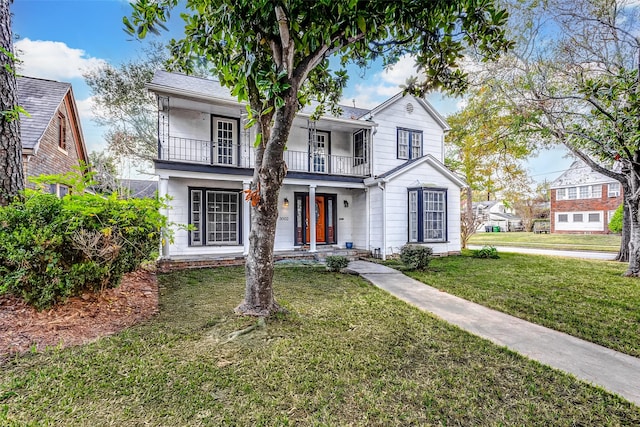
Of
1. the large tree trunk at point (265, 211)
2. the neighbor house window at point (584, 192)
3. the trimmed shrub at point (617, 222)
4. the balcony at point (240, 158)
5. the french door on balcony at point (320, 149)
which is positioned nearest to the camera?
the large tree trunk at point (265, 211)

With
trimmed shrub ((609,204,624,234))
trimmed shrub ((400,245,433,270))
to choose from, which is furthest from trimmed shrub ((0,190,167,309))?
→ trimmed shrub ((609,204,624,234))

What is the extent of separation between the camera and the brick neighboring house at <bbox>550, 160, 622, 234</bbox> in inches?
944

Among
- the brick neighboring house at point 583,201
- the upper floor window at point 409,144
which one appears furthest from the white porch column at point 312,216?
the brick neighboring house at point 583,201

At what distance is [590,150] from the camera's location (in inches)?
334

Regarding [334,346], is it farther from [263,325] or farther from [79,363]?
[79,363]

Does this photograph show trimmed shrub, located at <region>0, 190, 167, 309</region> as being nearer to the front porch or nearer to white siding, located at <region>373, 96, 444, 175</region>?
the front porch

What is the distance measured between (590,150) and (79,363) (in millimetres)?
12292

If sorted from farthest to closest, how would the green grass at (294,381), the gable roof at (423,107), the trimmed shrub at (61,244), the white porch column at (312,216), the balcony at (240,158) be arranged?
the gable roof at (423,107) < the white porch column at (312,216) < the balcony at (240,158) < the trimmed shrub at (61,244) < the green grass at (294,381)

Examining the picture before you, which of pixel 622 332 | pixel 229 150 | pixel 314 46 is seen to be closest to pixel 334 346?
pixel 314 46

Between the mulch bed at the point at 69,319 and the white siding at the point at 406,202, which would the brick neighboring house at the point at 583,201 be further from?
the mulch bed at the point at 69,319

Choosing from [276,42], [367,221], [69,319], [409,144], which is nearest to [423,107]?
[409,144]

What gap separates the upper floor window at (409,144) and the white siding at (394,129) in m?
0.17

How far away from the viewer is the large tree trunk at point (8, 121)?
4.01m

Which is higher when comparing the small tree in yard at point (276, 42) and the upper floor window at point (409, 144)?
the upper floor window at point (409, 144)
